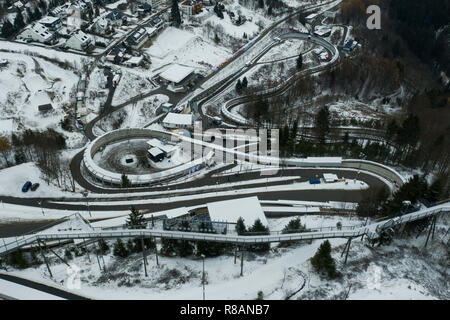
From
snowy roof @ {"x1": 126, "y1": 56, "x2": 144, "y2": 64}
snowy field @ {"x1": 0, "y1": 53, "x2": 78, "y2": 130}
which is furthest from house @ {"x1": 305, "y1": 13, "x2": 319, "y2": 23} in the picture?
snowy field @ {"x1": 0, "y1": 53, "x2": 78, "y2": 130}

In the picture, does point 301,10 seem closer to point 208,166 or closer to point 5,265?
point 208,166

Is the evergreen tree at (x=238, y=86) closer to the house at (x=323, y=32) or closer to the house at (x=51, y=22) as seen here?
the house at (x=323, y=32)

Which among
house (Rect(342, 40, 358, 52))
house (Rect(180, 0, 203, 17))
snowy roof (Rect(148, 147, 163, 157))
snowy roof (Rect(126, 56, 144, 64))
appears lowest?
snowy roof (Rect(148, 147, 163, 157))

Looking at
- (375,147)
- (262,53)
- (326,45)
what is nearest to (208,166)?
(375,147)

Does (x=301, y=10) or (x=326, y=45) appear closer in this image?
(x=326, y=45)

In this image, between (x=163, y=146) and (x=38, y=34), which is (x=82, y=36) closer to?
(x=38, y=34)

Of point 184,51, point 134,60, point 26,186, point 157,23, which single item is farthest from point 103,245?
point 157,23

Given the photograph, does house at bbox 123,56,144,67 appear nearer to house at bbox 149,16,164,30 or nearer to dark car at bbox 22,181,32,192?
house at bbox 149,16,164,30

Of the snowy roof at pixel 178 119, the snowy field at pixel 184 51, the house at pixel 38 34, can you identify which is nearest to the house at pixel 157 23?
the snowy field at pixel 184 51
